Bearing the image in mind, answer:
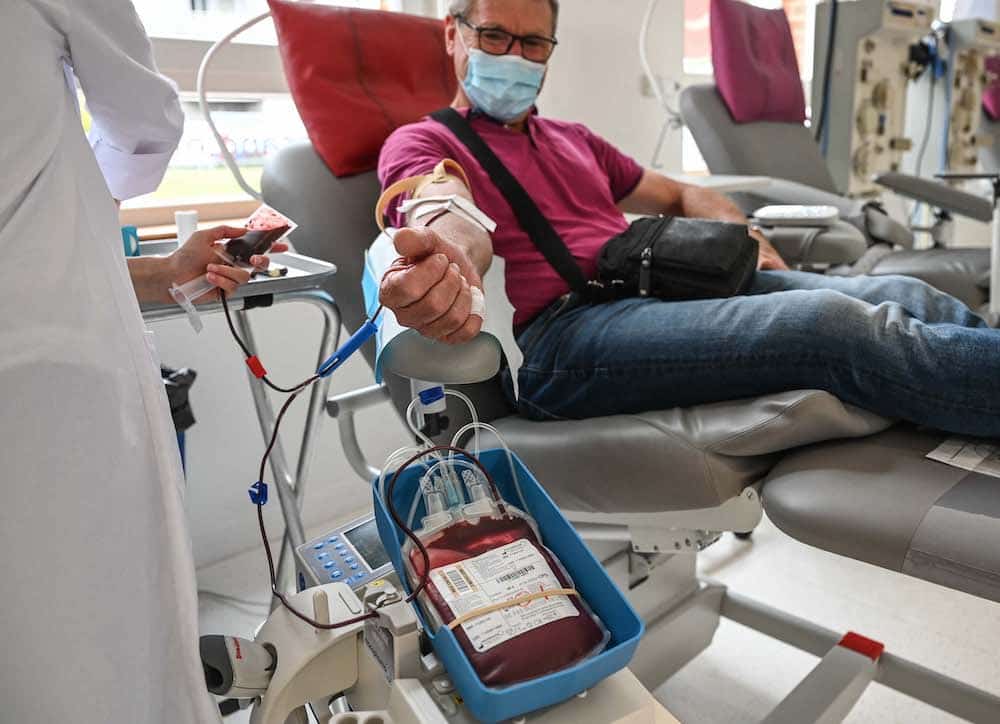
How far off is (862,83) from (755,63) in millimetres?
969

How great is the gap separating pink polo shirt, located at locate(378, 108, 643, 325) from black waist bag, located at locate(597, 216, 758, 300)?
0.34 feet

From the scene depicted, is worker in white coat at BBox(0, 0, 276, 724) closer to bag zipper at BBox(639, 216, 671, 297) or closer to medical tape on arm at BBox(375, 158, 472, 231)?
medical tape on arm at BBox(375, 158, 472, 231)

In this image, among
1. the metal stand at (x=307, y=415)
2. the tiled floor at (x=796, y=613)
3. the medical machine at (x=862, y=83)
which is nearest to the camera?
the metal stand at (x=307, y=415)

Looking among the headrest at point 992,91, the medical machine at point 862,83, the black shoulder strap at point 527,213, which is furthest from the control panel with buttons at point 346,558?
the headrest at point 992,91

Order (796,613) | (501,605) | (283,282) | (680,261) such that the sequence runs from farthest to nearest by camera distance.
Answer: (796,613), (680,261), (283,282), (501,605)

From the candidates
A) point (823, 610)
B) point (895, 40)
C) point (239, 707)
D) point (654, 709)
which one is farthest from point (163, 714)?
point (895, 40)

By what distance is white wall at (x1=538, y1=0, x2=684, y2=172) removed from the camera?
254 centimetres

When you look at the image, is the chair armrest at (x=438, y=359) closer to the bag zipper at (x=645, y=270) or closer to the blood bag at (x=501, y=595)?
the blood bag at (x=501, y=595)

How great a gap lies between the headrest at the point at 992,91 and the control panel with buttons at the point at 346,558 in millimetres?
4628

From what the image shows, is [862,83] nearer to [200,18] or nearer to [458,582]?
[200,18]

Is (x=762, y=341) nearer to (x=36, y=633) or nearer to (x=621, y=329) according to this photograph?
(x=621, y=329)

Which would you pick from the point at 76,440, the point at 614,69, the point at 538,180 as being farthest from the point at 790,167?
the point at 76,440

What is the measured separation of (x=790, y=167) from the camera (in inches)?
105

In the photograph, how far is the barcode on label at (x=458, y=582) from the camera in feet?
2.18
